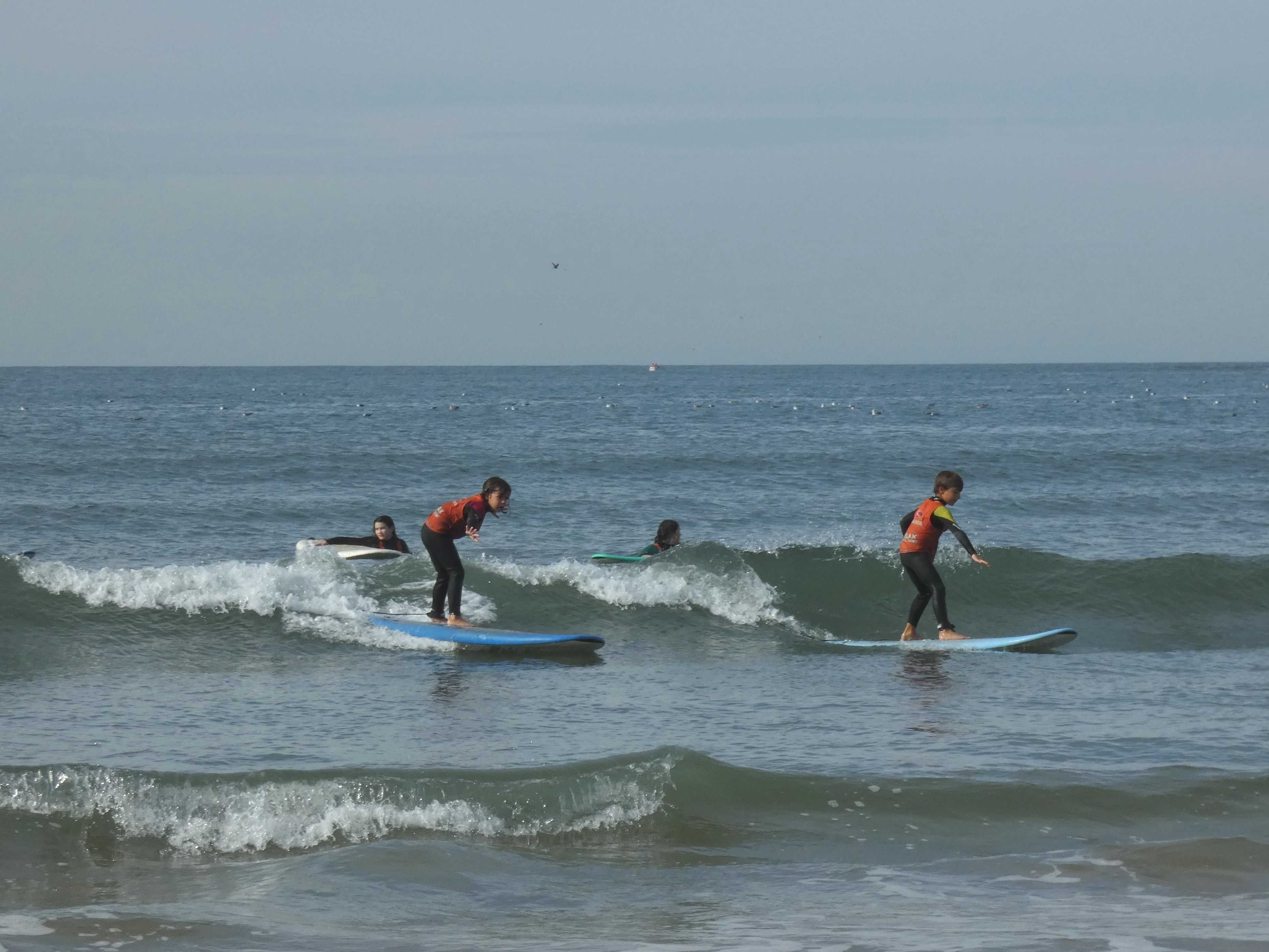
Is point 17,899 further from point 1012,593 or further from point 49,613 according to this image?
point 1012,593

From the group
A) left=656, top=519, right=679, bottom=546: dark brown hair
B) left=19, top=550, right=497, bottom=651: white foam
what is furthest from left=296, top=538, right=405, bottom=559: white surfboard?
left=656, top=519, right=679, bottom=546: dark brown hair

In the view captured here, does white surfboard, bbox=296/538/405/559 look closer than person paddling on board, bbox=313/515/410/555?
Yes

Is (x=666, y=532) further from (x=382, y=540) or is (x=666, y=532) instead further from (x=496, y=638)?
(x=496, y=638)

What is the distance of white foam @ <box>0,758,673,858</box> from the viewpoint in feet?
26.2

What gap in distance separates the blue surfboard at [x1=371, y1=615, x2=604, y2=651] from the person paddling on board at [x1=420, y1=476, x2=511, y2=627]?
0.18 m

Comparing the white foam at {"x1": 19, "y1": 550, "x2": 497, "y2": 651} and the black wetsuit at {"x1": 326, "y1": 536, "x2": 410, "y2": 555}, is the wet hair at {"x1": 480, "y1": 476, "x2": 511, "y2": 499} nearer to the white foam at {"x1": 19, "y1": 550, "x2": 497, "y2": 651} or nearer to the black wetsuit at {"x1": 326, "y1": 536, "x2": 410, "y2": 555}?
the white foam at {"x1": 19, "y1": 550, "x2": 497, "y2": 651}

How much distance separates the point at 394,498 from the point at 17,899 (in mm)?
21417

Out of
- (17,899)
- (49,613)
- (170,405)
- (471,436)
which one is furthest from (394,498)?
(170,405)

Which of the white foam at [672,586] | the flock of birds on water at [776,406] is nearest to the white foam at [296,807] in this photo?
the white foam at [672,586]

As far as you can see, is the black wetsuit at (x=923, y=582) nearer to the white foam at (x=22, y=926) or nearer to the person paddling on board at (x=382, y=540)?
the person paddling on board at (x=382, y=540)

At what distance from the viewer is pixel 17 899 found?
280 inches

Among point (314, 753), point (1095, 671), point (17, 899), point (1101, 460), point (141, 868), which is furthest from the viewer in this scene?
point (1101, 460)

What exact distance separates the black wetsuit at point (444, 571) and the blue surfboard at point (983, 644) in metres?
3.79

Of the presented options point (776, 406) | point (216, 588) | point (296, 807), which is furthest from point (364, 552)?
point (776, 406)
